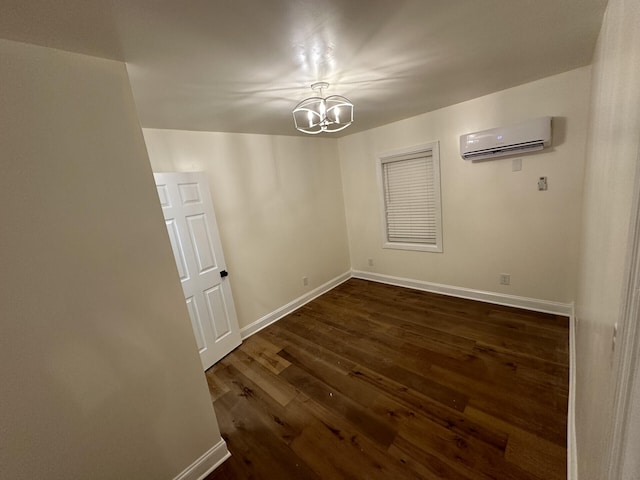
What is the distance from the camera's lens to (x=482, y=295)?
121 inches

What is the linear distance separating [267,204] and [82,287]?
2.19 meters

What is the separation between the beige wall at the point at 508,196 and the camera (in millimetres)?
2287

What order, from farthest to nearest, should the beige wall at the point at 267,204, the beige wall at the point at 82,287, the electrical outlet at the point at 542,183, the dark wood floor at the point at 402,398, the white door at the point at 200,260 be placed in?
1. the beige wall at the point at 267,204
2. the electrical outlet at the point at 542,183
3. the white door at the point at 200,260
4. the dark wood floor at the point at 402,398
5. the beige wall at the point at 82,287

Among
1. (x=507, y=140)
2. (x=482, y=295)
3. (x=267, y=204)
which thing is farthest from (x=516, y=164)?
(x=267, y=204)

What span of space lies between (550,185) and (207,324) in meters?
3.76

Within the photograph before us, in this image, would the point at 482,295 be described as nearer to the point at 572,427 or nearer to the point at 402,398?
the point at 572,427

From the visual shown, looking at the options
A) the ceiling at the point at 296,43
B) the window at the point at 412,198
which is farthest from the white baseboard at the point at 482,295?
the ceiling at the point at 296,43

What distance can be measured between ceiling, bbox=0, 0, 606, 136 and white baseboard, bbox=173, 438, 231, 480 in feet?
7.52

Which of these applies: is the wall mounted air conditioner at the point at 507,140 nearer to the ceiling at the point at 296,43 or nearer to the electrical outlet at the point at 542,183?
the electrical outlet at the point at 542,183

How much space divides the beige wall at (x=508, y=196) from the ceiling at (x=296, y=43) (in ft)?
1.14

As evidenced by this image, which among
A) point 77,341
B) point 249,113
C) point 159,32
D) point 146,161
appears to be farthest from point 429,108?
point 77,341

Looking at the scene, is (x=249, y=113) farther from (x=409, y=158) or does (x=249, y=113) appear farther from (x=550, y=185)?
(x=550, y=185)

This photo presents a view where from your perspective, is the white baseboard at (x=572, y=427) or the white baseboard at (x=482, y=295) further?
the white baseboard at (x=482, y=295)

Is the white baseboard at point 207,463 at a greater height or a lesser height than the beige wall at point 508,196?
lesser
